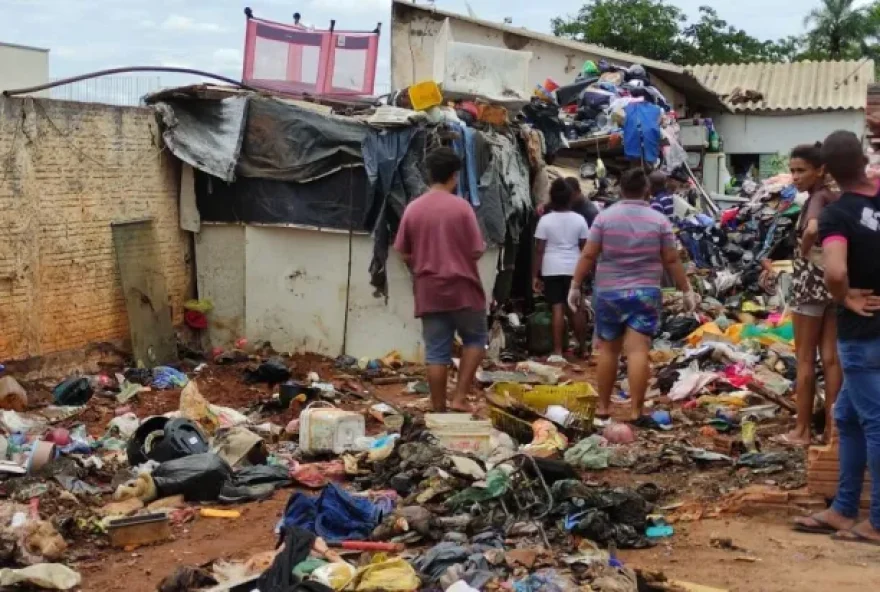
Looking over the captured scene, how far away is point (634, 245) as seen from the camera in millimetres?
7367

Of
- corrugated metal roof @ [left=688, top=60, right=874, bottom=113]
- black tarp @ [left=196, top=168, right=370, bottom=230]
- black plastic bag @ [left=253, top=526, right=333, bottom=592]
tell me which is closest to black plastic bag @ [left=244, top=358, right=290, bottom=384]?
black tarp @ [left=196, top=168, right=370, bottom=230]

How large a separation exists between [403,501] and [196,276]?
5.97 m

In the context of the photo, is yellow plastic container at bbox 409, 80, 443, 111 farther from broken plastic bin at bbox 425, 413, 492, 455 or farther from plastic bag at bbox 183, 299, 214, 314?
broken plastic bin at bbox 425, 413, 492, 455

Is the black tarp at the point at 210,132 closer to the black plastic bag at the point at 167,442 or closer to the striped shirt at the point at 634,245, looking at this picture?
the black plastic bag at the point at 167,442

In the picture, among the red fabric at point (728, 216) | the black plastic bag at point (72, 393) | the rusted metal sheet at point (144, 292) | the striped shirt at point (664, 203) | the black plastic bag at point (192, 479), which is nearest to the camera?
the black plastic bag at point (192, 479)

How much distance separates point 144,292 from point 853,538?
22.9 ft

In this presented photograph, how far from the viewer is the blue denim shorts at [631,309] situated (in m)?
7.36

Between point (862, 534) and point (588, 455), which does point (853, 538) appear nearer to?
point (862, 534)

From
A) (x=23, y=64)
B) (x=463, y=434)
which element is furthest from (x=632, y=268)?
(x=23, y=64)

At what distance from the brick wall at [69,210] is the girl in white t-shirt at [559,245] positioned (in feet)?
12.2

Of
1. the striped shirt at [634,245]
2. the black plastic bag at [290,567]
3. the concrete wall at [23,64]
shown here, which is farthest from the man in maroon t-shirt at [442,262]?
the concrete wall at [23,64]

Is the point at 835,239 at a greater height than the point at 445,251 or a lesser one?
greater

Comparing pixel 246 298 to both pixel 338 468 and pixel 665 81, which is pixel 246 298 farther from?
pixel 665 81

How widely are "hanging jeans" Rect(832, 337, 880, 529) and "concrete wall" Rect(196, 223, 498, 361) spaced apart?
567 cm
